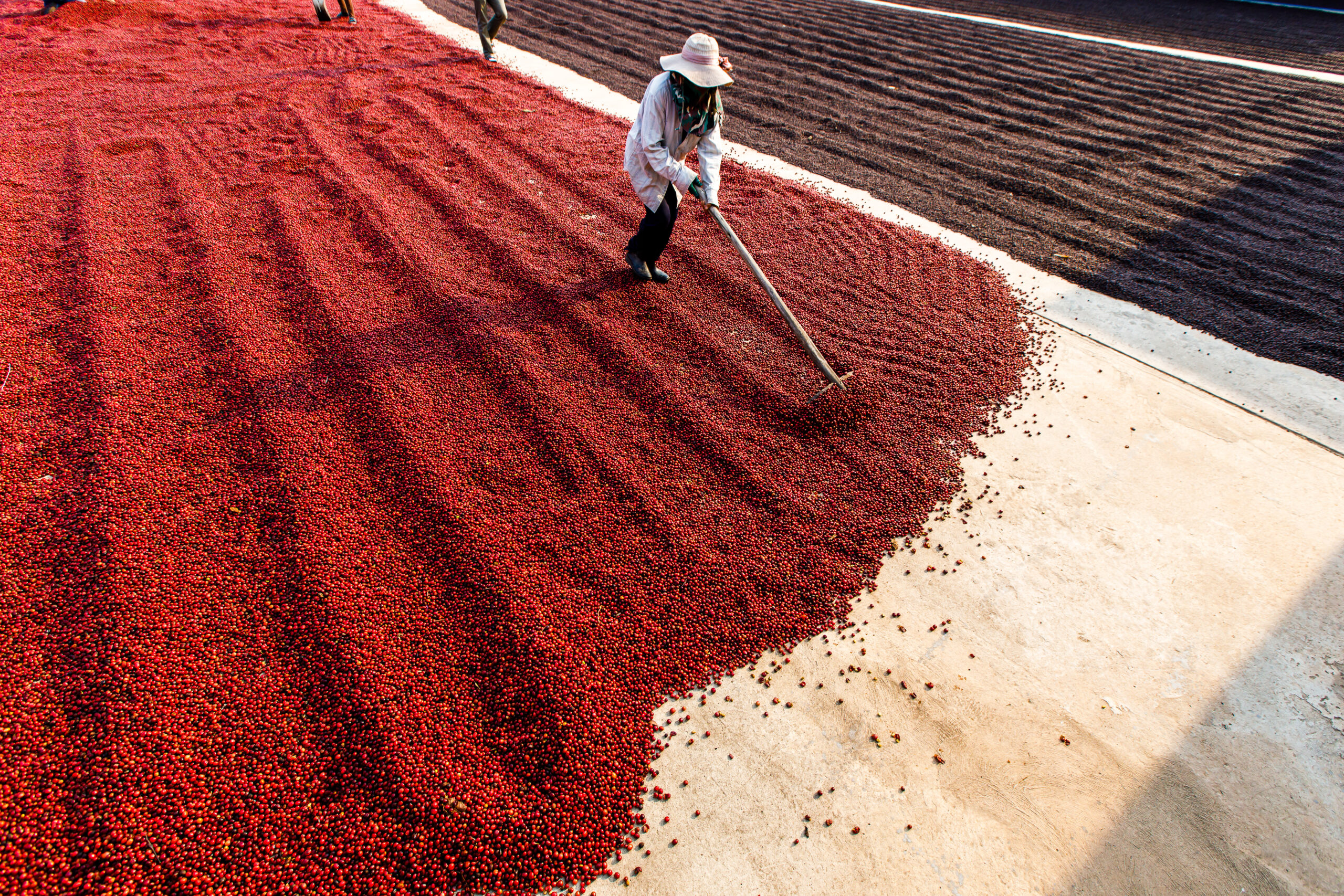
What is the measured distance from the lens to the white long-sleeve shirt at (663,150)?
4.27 metres

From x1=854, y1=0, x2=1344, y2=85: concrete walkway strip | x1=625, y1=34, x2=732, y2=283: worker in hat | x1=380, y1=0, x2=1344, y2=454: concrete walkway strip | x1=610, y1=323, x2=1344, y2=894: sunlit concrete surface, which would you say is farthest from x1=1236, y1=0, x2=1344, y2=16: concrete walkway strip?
Result: x1=625, y1=34, x2=732, y2=283: worker in hat

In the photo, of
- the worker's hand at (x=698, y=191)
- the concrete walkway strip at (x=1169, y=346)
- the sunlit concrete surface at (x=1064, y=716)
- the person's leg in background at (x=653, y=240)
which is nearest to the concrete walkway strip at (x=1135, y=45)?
the concrete walkway strip at (x=1169, y=346)

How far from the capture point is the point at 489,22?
9.34 metres

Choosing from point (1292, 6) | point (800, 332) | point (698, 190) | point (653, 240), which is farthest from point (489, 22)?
point (1292, 6)

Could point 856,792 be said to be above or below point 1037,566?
below

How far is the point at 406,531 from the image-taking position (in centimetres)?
337

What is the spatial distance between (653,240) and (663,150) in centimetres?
75

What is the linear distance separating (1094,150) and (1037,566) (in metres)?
6.21

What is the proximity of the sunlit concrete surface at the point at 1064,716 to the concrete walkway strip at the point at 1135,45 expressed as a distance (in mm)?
9502

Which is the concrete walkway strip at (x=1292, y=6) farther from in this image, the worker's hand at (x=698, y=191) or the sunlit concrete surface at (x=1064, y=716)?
the worker's hand at (x=698, y=191)

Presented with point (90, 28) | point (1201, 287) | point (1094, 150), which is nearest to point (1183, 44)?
point (1094, 150)

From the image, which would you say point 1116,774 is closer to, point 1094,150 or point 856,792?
point 856,792

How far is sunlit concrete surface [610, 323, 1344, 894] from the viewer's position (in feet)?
7.95

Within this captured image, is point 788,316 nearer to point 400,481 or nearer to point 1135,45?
point 400,481
